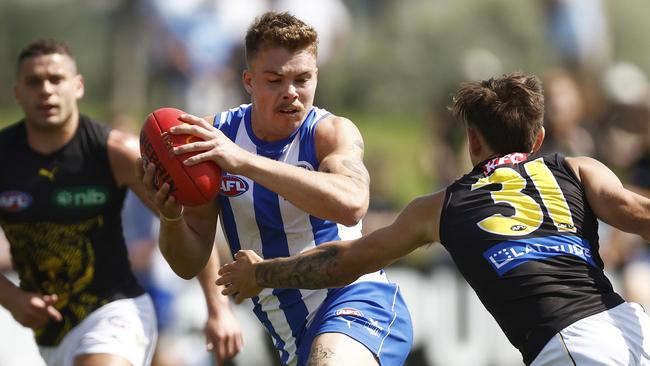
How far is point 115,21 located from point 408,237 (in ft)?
22.9

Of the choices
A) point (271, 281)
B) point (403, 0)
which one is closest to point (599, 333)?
point (271, 281)

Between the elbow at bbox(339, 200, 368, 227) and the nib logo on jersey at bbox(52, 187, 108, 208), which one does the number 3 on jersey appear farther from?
the nib logo on jersey at bbox(52, 187, 108, 208)

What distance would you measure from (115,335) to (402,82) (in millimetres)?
5780

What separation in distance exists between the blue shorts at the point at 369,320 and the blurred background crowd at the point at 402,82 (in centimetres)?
496

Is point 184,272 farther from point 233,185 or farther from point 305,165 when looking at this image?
point 305,165

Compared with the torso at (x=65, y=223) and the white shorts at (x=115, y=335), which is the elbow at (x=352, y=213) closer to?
the white shorts at (x=115, y=335)

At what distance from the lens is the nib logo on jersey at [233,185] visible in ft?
18.8

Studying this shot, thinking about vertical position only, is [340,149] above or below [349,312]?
above

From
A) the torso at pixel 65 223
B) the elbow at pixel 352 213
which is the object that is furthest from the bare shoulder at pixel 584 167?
the torso at pixel 65 223

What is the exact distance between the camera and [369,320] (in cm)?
546

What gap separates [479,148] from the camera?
4969 mm

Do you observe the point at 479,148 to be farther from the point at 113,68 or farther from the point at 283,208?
the point at 113,68

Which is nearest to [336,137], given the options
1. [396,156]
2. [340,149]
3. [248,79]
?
[340,149]

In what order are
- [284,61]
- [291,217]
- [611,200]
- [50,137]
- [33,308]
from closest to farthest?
1. [611,200]
2. [284,61]
3. [291,217]
4. [33,308]
5. [50,137]
